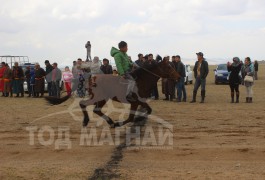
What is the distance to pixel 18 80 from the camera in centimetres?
2450

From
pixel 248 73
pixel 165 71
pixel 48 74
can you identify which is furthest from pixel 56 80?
pixel 165 71

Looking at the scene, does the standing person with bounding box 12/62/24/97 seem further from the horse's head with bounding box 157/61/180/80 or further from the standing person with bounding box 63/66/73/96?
the horse's head with bounding box 157/61/180/80

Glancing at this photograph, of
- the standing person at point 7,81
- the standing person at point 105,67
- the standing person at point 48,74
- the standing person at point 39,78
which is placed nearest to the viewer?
the standing person at point 105,67

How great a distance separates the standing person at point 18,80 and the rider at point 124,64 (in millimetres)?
13719

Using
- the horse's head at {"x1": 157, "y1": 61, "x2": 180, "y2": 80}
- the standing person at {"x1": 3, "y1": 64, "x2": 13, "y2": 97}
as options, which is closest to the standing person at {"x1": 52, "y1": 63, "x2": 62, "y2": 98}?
the standing person at {"x1": 3, "y1": 64, "x2": 13, "y2": 97}

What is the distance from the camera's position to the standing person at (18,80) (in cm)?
2441

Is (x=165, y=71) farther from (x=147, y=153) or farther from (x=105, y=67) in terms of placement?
(x=105, y=67)

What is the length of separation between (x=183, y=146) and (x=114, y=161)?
5.96 ft

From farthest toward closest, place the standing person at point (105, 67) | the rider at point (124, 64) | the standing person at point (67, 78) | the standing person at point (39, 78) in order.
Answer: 1. the standing person at point (39, 78)
2. the standing person at point (67, 78)
3. the standing person at point (105, 67)
4. the rider at point (124, 64)

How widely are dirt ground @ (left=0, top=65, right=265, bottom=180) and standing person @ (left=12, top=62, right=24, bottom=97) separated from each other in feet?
35.0

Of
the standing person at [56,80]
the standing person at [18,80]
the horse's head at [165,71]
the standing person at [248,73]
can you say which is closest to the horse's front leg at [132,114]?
the horse's head at [165,71]

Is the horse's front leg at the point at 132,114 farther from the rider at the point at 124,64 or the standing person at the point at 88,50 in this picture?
the standing person at the point at 88,50

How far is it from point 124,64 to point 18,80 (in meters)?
14.0

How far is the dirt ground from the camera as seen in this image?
7.29 m
